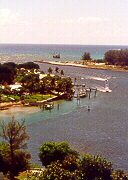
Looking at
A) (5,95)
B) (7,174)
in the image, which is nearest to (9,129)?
(7,174)

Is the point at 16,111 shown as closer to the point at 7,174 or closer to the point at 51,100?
the point at 51,100

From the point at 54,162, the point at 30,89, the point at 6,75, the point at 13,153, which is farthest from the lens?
the point at 6,75

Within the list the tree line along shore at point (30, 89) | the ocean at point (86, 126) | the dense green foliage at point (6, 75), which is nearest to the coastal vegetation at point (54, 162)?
the ocean at point (86, 126)

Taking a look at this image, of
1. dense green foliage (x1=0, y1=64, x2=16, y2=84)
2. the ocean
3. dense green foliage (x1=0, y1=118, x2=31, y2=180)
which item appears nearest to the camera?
dense green foliage (x1=0, y1=118, x2=31, y2=180)

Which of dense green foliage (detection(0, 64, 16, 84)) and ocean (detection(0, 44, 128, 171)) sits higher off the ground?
dense green foliage (detection(0, 64, 16, 84))

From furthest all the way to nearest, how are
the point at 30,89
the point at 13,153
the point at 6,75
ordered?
the point at 6,75 → the point at 30,89 → the point at 13,153

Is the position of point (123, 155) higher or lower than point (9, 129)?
lower

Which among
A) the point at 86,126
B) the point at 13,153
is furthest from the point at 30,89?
the point at 13,153

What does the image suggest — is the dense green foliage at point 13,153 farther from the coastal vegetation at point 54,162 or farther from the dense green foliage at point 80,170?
the dense green foliage at point 80,170

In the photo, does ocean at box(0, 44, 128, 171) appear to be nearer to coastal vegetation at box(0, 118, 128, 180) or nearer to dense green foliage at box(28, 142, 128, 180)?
coastal vegetation at box(0, 118, 128, 180)

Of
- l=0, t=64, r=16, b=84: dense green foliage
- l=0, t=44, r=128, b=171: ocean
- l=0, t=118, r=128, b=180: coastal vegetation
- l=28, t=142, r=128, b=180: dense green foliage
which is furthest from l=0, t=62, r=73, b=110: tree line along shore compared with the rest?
l=28, t=142, r=128, b=180: dense green foliage

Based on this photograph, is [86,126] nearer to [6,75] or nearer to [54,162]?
[54,162]
